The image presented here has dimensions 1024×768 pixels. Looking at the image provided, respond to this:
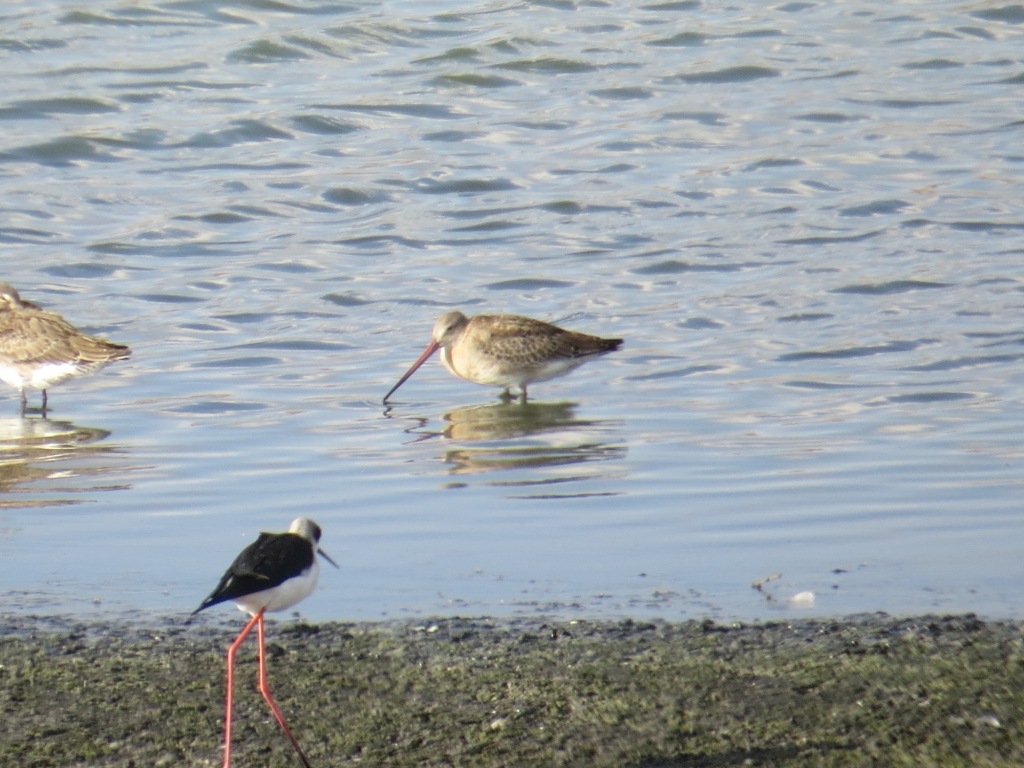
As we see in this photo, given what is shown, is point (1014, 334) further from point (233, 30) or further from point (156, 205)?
point (233, 30)

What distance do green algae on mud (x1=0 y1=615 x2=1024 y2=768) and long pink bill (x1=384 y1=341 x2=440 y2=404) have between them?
5.47 meters

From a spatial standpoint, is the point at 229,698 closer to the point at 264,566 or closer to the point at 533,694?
the point at 264,566

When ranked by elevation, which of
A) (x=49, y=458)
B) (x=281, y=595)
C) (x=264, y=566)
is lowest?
(x=49, y=458)

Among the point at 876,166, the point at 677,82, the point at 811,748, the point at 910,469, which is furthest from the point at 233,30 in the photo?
the point at 811,748

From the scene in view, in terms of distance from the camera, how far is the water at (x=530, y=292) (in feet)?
24.5

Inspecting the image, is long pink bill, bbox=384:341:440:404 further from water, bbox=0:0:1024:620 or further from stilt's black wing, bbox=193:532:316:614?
stilt's black wing, bbox=193:532:316:614

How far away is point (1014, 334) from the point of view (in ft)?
39.8

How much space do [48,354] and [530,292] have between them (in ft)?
13.7

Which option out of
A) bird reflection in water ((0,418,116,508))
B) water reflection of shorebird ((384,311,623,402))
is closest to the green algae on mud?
bird reflection in water ((0,418,116,508))

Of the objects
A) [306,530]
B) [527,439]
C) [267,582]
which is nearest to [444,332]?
[527,439]

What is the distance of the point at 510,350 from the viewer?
1185 centimetres

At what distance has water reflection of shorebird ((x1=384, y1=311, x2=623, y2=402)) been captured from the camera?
11852 millimetres

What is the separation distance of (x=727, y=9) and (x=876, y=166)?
6.69 meters

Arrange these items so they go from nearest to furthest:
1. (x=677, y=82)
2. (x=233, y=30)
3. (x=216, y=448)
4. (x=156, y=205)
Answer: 1. (x=216, y=448)
2. (x=156, y=205)
3. (x=677, y=82)
4. (x=233, y=30)
